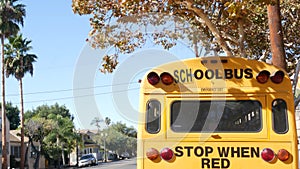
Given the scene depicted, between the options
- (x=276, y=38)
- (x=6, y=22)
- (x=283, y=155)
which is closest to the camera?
(x=283, y=155)

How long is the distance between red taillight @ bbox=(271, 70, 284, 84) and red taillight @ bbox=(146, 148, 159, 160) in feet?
6.96

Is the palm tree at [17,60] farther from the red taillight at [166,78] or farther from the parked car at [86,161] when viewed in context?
the red taillight at [166,78]

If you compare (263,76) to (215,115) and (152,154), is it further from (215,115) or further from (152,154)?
(152,154)

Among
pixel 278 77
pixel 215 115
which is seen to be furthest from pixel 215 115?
pixel 278 77

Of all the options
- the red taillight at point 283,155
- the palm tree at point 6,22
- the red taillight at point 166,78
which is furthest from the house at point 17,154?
the red taillight at point 283,155

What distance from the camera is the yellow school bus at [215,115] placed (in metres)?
7.35

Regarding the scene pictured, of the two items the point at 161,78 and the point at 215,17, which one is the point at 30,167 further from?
the point at 161,78

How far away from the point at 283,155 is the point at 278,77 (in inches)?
46.6

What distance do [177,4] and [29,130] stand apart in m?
Result: 44.4

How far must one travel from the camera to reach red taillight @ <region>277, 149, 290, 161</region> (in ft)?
23.6

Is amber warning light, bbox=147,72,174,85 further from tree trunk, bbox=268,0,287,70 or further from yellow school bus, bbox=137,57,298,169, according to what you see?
tree trunk, bbox=268,0,287,70

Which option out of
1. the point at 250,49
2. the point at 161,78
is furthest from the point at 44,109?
the point at 161,78

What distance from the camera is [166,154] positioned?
747 cm

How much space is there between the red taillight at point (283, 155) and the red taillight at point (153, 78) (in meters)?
2.16
